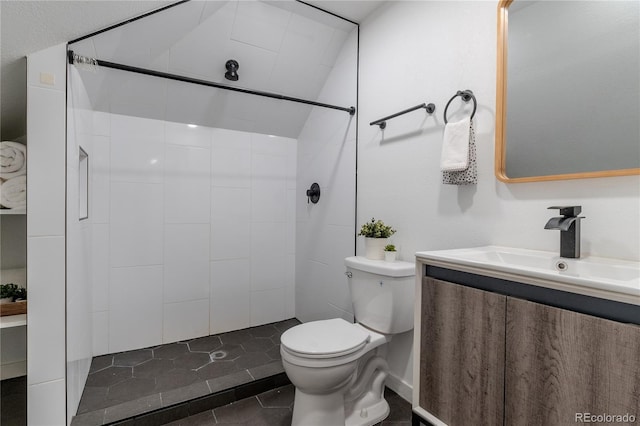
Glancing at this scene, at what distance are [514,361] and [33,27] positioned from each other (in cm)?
205

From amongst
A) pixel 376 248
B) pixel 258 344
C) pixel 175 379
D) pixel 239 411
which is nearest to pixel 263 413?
pixel 239 411

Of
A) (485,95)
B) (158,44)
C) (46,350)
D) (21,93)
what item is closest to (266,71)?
(158,44)

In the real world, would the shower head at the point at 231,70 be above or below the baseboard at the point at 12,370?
above

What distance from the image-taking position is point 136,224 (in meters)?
2.26

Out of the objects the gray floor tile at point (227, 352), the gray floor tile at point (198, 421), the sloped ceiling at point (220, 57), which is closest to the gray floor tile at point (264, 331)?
the gray floor tile at point (227, 352)

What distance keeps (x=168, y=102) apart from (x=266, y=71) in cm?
76

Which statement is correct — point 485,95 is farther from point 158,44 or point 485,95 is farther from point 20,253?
point 20,253

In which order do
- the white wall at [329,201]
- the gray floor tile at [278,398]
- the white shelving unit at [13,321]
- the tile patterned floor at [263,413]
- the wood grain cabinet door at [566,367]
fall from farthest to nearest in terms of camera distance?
the white wall at [329,201]
the gray floor tile at [278,398]
the tile patterned floor at [263,413]
the white shelving unit at [13,321]
the wood grain cabinet door at [566,367]

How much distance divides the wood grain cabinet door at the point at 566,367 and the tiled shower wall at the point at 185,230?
7.07 feet

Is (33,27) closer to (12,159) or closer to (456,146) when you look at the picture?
Result: (12,159)

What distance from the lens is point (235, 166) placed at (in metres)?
2.61

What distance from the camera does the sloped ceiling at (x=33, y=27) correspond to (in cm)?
112

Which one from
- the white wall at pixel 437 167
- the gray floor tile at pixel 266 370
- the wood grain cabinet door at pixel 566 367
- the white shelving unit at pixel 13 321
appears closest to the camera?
the wood grain cabinet door at pixel 566 367

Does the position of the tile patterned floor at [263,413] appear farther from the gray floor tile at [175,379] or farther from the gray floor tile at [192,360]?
the gray floor tile at [192,360]
